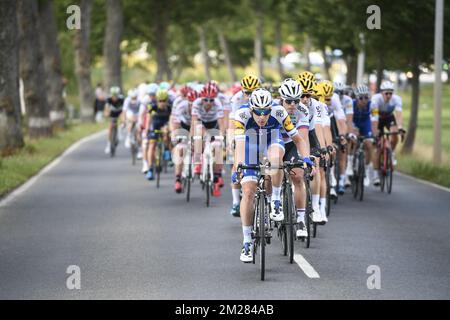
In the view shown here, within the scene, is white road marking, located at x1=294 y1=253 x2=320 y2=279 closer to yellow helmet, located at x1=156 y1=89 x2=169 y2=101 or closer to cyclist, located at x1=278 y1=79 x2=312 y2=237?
cyclist, located at x1=278 y1=79 x2=312 y2=237

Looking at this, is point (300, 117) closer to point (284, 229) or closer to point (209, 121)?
point (284, 229)

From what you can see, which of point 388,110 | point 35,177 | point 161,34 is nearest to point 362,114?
point 388,110

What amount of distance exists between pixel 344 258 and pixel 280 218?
107 centimetres

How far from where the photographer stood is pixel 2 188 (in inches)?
835

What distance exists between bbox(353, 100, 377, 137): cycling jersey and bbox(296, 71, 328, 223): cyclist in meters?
5.31

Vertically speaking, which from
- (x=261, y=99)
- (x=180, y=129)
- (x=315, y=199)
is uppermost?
(x=261, y=99)

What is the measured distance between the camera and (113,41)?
5788cm

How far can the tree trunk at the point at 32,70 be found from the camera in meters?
34.9

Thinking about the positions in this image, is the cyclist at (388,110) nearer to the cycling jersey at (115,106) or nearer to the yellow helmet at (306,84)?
the yellow helmet at (306,84)

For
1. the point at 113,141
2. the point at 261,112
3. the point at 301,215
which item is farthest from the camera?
the point at 113,141

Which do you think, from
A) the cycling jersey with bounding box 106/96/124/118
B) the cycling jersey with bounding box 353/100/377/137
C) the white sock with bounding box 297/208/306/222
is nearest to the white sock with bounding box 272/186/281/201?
the white sock with bounding box 297/208/306/222

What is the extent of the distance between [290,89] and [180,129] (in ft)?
27.3

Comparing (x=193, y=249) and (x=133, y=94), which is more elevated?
(x=133, y=94)

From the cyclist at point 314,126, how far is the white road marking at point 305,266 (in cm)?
170
